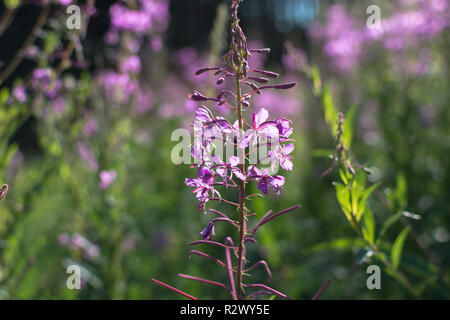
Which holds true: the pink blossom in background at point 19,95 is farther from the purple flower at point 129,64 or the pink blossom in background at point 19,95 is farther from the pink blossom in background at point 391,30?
the pink blossom in background at point 391,30

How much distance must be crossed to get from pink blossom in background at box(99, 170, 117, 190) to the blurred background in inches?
0.5

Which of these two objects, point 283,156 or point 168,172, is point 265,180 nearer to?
point 283,156

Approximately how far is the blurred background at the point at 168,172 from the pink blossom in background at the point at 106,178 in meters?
0.01

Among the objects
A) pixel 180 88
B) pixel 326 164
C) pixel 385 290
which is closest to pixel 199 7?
pixel 180 88

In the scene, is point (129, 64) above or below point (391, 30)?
below

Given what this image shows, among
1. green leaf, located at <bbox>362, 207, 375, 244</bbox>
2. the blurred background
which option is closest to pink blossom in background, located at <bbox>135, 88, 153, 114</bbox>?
the blurred background

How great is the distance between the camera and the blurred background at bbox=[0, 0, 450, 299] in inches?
72.2

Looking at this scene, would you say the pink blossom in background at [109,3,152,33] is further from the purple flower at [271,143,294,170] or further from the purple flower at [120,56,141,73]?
the purple flower at [271,143,294,170]

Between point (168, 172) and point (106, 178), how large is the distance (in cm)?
159

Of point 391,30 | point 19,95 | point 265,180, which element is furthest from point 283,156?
point 391,30

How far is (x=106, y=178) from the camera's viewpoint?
2.16m

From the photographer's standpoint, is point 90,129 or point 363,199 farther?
point 90,129

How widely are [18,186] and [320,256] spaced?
1.95 meters

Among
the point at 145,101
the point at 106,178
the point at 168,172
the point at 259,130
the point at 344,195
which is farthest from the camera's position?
the point at 145,101
